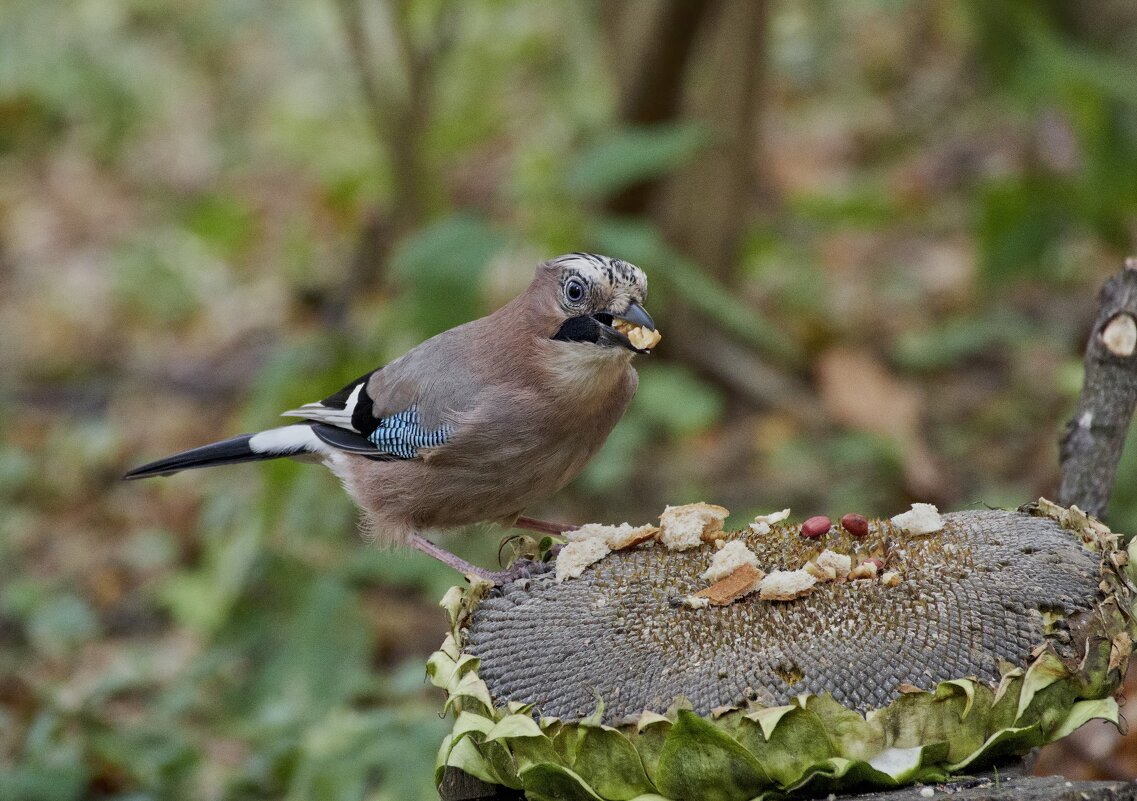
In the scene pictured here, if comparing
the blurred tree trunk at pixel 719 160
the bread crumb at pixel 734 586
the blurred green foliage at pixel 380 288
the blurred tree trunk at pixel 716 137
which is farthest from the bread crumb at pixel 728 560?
the blurred tree trunk at pixel 719 160

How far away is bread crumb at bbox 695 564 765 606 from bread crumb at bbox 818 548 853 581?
0.44ft

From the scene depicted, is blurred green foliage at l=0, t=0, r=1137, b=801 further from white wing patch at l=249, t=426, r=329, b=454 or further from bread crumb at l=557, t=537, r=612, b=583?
Result: bread crumb at l=557, t=537, r=612, b=583

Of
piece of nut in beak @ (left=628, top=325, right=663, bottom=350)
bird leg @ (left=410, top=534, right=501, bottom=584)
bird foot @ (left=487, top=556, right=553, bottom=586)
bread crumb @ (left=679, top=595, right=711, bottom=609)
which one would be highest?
piece of nut in beak @ (left=628, top=325, right=663, bottom=350)

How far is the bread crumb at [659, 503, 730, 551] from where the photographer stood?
300cm

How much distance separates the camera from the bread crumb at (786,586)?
2.68 metres

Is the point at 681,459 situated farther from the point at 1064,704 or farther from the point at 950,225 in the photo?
the point at 1064,704

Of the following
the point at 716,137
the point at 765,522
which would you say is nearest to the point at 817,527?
the point at 765,522

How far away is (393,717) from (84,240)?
9928mm

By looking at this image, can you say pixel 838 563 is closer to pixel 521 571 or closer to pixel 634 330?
pixel 521 571

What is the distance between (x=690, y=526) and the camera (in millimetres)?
3031

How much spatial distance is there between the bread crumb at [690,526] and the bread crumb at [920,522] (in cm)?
43

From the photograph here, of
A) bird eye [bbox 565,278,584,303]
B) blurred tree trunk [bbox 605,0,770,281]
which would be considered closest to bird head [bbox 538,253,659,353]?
bird eye [bbox 565,278,584,303]

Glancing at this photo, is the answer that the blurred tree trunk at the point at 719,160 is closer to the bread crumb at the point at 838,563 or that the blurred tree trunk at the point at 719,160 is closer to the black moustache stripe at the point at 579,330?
the black moustache stripe at the point at 579,330

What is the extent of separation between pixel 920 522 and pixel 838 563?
0.25 m
